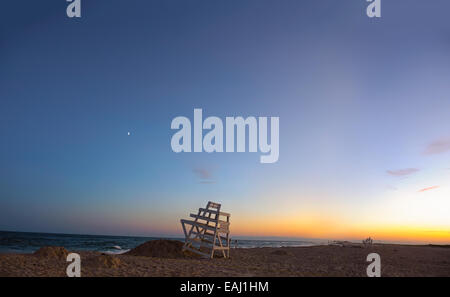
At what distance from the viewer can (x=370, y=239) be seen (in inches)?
1858

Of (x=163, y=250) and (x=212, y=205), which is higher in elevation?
(x=212, y=205)

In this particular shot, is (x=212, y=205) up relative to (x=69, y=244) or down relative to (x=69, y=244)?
up

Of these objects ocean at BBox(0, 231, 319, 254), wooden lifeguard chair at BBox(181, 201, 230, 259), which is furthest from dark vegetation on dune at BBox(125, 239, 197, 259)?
ocean at BBox(0, 231, 319, 254)

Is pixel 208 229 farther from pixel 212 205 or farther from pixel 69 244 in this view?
pixel 69 244

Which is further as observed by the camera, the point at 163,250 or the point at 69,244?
the point at 69,244

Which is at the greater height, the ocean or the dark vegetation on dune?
the dark vegetation on dune

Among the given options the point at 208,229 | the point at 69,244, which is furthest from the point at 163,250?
the point at 69,244

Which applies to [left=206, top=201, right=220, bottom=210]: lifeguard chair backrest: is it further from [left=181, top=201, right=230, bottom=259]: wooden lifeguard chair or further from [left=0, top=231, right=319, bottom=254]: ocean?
[left=0, top=231, right=319, bottom=254]: ocean

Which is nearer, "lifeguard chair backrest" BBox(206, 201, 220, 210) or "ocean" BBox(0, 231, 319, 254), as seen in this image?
"lifeguard chair backrest" BBox(206, 201, 220, 210)

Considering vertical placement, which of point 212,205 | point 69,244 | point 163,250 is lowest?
point 69,244

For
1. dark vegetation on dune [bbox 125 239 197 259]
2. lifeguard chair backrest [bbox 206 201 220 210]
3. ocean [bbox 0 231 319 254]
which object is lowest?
ocean [bbox 0 231 319 254]
